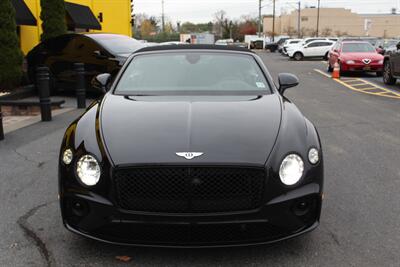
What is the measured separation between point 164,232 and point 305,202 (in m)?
0.97

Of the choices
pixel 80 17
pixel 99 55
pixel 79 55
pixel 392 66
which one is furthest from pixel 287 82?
pixel 80 17

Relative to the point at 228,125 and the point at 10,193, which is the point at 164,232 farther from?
the point at 10,193

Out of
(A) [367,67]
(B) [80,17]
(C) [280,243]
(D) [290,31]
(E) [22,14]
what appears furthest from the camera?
(D) [290,31]

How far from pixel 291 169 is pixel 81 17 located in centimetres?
2270

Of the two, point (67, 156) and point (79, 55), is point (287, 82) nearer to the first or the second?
point (67, 156)

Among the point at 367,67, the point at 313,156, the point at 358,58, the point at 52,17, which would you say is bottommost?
the point at 367,67

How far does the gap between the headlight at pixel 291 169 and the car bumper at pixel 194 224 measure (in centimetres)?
8

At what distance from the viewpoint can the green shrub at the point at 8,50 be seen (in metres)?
12.1

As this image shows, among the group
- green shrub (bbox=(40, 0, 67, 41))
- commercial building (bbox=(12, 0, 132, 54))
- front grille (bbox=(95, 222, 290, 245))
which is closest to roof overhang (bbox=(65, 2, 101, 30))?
commercial building (bbox=(12, 0, 132, 54))

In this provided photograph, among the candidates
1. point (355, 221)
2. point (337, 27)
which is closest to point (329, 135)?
point (355, 221)

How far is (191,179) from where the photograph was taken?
10.4 feet

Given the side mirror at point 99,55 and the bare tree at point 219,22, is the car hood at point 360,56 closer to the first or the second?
the side mirror at point 99,55

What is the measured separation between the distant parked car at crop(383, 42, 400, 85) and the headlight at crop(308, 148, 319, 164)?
11887mm

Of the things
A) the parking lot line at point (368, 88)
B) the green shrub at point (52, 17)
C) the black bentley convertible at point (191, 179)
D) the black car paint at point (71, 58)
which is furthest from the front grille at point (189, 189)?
the green shrub at point (52, 17)
